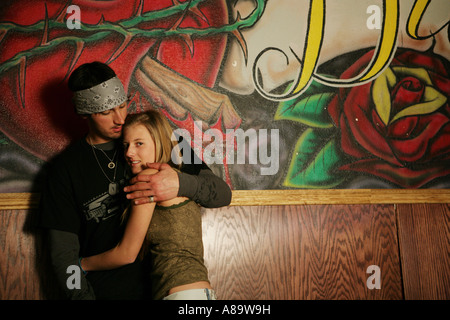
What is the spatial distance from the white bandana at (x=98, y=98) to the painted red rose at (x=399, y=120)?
4.78 feet

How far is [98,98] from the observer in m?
2.08

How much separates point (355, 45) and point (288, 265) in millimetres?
1600

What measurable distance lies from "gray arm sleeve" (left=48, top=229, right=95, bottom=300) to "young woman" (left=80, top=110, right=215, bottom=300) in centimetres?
8

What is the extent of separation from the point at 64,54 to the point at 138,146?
112 centimetres

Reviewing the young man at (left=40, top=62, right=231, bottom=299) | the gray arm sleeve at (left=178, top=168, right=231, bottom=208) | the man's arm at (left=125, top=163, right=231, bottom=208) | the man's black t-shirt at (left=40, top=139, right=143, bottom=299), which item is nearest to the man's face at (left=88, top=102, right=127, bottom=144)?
the young man at (left=40, top=62, right=231, bottom=299)

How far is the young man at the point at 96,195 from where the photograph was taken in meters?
2.02

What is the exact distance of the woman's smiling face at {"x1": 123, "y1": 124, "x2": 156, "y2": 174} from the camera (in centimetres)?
192

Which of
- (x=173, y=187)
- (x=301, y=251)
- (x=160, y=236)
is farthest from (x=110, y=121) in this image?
(x=301, y=251)

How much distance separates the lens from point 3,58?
2.53m

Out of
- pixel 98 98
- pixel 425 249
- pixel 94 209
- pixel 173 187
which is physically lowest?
pixel 425 249

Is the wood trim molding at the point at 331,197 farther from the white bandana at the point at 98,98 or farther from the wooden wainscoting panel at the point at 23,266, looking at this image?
the wooden wainscoting panel at the point at 23,266

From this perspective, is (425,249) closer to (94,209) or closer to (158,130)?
(158,130)

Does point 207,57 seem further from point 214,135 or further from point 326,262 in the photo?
point 326,262
